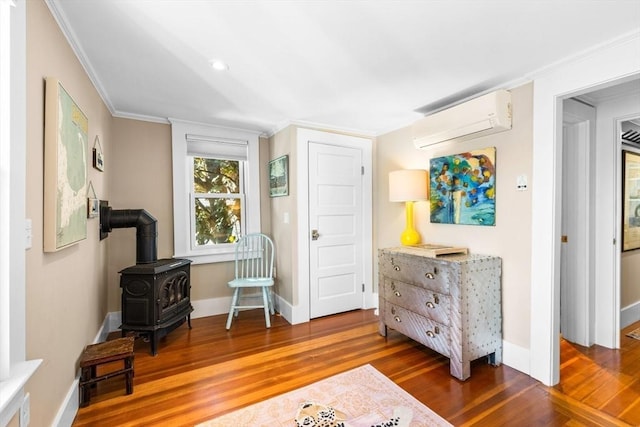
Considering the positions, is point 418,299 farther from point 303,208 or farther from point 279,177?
point 279,177

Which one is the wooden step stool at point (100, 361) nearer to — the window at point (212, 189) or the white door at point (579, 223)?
the window at point (212, 189)

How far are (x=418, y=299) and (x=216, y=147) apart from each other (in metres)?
2.79

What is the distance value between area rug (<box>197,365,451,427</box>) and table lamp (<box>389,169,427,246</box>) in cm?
135

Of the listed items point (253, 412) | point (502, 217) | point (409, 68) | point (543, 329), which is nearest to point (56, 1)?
point (409, 68)

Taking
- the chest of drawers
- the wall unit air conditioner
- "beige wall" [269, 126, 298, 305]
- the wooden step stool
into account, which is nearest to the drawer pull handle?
the chest of drawers

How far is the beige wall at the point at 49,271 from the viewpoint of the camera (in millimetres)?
1278

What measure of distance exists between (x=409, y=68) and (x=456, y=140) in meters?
0.91

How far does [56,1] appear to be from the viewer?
4.77 feet

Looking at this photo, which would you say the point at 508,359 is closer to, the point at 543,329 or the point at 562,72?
the point at 543,329

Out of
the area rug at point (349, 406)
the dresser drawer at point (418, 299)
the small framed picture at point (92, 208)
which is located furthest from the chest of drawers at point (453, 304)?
the small framed picture at point (92, 208)

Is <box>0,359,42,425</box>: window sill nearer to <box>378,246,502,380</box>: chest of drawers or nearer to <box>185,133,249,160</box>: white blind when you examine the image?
<box>378,246,502,380</box>: chest of drawers

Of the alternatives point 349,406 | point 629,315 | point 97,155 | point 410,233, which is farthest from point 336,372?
point 629,315

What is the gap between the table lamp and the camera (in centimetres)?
293

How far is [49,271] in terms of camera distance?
1.47m
